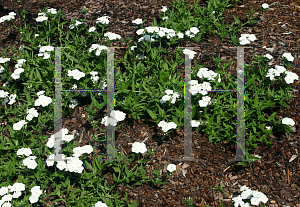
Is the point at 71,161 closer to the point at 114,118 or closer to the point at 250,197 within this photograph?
the point at 114,118

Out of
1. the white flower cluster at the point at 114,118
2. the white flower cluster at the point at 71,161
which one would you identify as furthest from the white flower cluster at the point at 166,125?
the white flower cluster at the point at 71,161

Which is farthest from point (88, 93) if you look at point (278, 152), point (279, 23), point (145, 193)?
point (279, 23)

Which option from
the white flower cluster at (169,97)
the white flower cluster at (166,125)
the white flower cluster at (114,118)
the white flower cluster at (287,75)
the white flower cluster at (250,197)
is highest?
the white flower cluster at (287,75)

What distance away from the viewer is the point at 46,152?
353cm

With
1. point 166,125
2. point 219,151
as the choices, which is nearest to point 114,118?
point 166,125

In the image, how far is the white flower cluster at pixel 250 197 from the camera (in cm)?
287

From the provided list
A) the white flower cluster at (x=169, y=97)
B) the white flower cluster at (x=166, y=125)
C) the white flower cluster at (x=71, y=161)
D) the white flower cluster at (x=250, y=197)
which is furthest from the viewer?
the white flower cluster at (x=169, y=97)

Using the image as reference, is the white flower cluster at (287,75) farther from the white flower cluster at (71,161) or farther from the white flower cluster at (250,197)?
the white flower cluster at (71,161)

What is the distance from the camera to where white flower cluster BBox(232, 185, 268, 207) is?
9.43 feet

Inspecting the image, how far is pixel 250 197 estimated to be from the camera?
304 cm

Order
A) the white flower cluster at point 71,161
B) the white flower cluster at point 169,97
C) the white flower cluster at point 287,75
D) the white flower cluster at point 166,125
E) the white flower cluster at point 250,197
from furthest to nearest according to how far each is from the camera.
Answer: the white flower cluster at point 287,75 → the white flower cluster at point 169,97 → the white flower cluster at point 166,125 → the white flower cluster at point 71,161 → the white flower cluster at point 250,197

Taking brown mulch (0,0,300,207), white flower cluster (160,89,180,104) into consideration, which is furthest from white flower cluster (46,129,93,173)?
white flower cluster (160,89,180,104)

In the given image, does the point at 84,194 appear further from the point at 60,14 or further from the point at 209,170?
the point at 60,14

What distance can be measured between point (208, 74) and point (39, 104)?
96.7 inches
